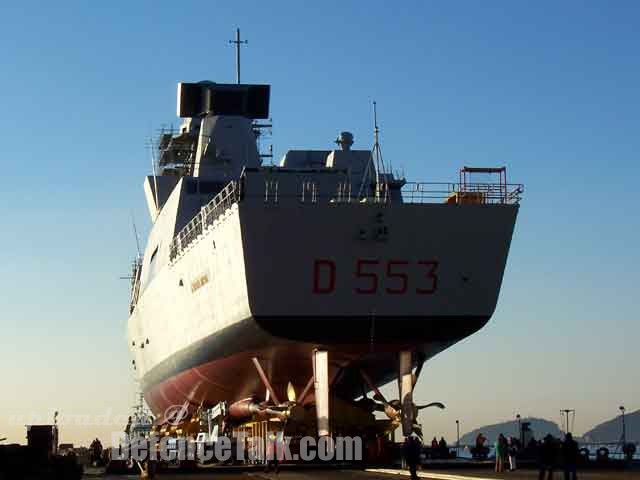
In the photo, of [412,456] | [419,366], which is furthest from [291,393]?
[412,456]

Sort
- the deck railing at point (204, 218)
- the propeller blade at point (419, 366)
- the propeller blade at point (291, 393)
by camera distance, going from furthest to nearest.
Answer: the propeller blade at point (419, 366), the deck railing at point (204, 218), the propeller blade at point (291, 393)

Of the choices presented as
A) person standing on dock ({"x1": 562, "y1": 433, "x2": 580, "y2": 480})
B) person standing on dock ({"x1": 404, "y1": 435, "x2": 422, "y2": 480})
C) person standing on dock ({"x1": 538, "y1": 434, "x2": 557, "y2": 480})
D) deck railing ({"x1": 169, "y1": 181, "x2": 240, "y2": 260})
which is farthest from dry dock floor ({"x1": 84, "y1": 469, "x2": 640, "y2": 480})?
deck railing ({"x1": 169, "y1": 181, "x2": 240, "y2": 260})

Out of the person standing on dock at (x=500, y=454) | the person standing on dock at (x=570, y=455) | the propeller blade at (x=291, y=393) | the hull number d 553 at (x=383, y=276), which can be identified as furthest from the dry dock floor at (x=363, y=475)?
the hull number d 553 at (x=383, y=276)

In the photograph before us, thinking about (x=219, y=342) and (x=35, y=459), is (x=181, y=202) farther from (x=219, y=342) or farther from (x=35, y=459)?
(x=35, y=459)

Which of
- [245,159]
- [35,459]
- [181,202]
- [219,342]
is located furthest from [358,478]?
[245,159]

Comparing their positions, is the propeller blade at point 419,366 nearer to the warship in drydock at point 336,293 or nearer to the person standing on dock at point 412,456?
the warship in drydock at point 336,293

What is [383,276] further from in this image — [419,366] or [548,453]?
[548,453]

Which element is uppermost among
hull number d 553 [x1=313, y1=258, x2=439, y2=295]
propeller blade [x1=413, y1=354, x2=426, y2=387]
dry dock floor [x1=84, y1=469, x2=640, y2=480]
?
hull number d 553 [x1=313, y1=258, x2=439, y2=295]

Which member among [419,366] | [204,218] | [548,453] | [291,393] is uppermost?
[204,218]

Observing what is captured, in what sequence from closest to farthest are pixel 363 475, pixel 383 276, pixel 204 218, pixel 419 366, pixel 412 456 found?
pixel 412 456 → pixel 363 475 → pixel 383 276 → pixel 419 366 → pixel 204 218

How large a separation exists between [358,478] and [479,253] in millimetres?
10953

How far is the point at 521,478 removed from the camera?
3167cm

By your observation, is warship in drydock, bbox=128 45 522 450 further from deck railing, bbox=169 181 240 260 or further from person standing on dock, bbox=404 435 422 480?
person standing on dock, bbox=404 435 422 480

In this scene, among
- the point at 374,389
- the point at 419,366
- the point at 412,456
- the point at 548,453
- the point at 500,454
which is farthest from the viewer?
the point at 374,389
